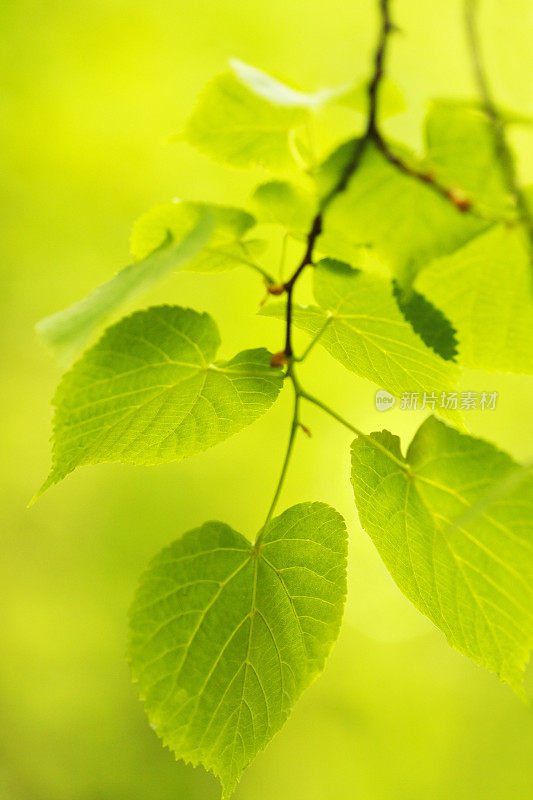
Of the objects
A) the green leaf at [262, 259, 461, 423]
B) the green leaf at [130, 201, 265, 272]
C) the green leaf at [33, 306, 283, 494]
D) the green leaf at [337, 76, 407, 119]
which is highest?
the green leaf at [337, 76, 407, 119]

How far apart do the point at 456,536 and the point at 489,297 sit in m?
0.18

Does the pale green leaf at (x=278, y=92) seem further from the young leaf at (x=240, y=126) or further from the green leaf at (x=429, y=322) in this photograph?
the green leaf at (x=429, y=322)

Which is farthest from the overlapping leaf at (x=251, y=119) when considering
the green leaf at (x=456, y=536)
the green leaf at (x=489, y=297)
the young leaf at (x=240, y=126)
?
the green leaf at (x=456, y=536)

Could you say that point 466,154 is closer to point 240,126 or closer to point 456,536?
point 240,126

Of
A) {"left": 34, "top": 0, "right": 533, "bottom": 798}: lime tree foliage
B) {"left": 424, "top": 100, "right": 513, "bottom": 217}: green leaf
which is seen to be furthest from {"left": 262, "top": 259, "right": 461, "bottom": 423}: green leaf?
{"left": 424, "top": 100, "right": 513, "bottom": 217}: green leaf

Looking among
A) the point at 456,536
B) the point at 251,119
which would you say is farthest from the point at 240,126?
the point at 456,536

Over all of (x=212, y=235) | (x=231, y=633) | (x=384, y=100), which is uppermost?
(x=384, y=100)

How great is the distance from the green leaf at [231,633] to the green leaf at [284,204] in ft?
0.75

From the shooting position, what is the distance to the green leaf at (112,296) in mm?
322

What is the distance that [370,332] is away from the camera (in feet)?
1.69

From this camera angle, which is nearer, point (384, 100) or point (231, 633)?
point (384, 100)

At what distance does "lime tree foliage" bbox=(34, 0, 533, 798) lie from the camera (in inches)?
14.4

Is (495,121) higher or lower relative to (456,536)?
higher

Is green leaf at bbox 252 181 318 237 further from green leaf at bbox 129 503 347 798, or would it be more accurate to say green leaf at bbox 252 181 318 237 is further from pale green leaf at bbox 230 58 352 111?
green leaf at bbox 129 503 347 798
